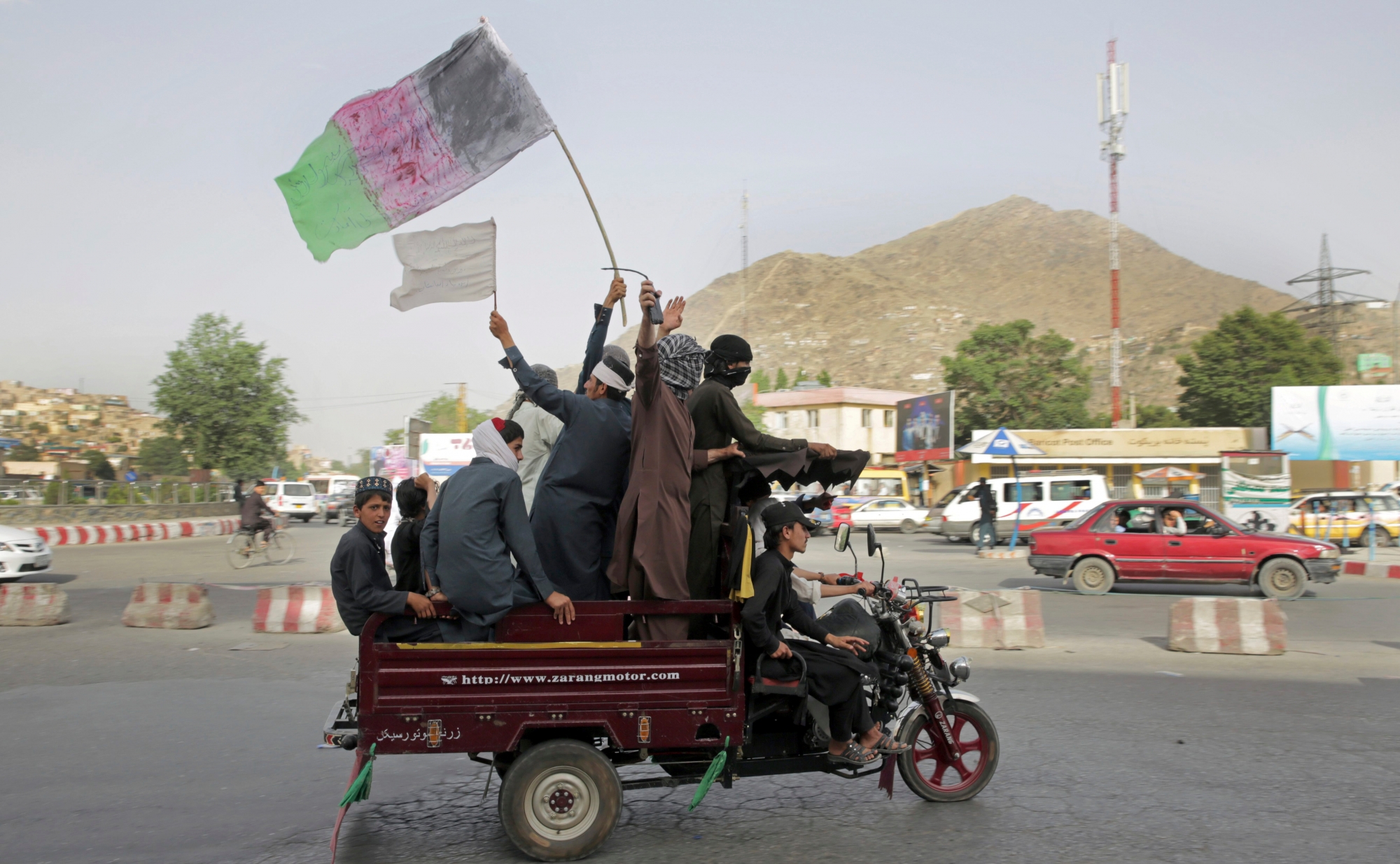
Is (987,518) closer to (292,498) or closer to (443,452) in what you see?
(443,452)

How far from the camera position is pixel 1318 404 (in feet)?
144

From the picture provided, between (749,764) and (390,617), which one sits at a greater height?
(390,617)

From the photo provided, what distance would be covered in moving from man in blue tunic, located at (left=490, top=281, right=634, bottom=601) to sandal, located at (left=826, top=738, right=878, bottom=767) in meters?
1.33

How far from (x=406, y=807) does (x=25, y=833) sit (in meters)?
1.75

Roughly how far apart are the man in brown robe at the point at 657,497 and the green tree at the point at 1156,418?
7595 cm

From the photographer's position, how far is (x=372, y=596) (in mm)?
4324

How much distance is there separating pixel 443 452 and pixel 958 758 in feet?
64.9

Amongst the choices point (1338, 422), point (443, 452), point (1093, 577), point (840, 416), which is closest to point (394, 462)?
point (443, 452)

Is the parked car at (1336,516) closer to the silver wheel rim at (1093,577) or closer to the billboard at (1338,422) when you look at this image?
the silver wheel rim at (1093,577)

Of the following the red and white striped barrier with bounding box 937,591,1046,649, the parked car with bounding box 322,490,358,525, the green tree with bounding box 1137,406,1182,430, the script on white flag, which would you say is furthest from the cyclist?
the green tree with bounding box 1137,406,1182,430

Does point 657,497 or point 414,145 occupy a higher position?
point 414,145

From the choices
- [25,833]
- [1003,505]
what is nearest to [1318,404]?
[1003,505]

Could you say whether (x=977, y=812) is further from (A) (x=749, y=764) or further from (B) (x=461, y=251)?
(B) (x=461, y=251)

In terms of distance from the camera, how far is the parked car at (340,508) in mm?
44312
